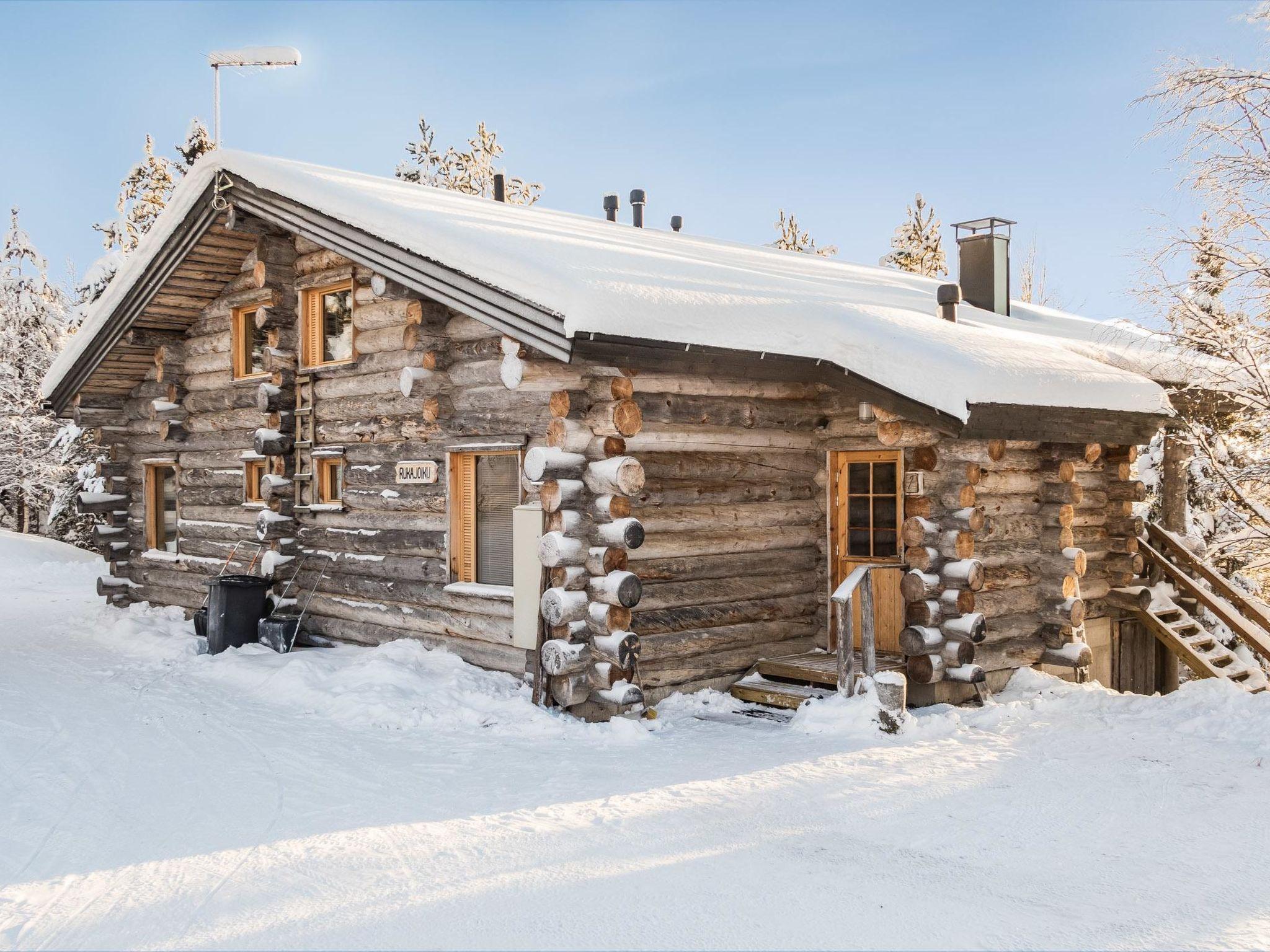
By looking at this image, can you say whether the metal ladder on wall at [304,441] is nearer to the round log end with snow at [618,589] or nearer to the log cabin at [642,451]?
the log cabin at [642,451]

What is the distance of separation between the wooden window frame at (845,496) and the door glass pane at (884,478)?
53mm

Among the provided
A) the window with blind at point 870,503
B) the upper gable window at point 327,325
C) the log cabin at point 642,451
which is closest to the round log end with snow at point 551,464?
the log cabin at point 642,451

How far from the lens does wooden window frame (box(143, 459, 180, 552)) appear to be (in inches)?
Result: 620

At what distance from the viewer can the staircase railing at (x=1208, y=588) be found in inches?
468

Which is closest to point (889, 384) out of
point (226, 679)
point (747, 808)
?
point (747, 808)

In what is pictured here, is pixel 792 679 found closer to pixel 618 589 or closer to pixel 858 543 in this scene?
pixel 858 543

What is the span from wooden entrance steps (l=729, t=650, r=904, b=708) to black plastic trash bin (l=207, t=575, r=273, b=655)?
18.8ft

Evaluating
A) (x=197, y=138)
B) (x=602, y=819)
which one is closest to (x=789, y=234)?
(x=197, y=138)

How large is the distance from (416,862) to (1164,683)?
11893 mm

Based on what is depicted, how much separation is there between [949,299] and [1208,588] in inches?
210

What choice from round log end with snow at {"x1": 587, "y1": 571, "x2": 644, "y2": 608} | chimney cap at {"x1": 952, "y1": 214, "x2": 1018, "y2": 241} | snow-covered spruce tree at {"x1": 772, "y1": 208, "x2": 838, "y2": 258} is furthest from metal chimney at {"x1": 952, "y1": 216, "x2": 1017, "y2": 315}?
snow-covered spruce tree at {"x1": 772, "y1": 208, "x2": 838, "y2": 258}

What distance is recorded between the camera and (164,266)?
44.2 feet

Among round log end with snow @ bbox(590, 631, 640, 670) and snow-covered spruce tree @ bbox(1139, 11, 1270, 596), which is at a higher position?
snow-covered spruce tree @ bbox(1139, 11, 1270, 596)

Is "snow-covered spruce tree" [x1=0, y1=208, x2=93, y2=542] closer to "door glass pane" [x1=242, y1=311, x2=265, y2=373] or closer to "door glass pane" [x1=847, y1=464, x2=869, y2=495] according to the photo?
"door glass pane" [x1=242, y1=311, x2=265, y2=373]
